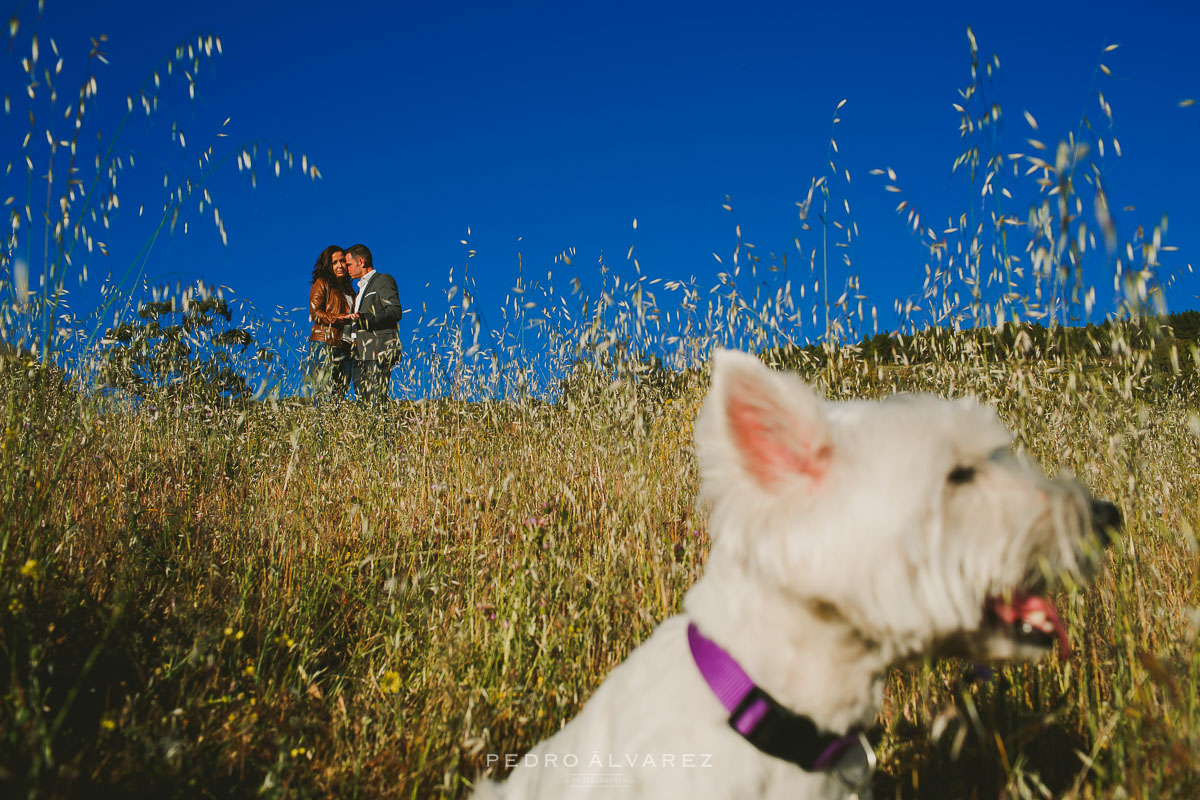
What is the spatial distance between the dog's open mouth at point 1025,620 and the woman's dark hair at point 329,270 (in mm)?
8549

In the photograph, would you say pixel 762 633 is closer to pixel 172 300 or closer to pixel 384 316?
pixel 172 300

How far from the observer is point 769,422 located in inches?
54.5

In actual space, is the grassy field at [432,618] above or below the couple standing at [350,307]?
below

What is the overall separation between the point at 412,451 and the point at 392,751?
2.51m

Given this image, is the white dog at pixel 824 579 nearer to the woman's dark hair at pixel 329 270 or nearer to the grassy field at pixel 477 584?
the grassy field at pixel 477 584

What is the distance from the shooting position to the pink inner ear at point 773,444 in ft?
4.54

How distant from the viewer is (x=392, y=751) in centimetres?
200

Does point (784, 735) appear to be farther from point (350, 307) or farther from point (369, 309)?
point (350, 307)

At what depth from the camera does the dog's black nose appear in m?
1.41

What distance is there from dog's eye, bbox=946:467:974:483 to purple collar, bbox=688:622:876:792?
1.95 ft

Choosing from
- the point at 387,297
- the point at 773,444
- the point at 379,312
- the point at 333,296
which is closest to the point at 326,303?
the point at 333,296

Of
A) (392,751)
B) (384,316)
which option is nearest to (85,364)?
(392,751)

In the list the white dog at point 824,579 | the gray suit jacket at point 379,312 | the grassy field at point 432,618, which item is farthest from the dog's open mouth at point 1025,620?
the gray suit jacket at point 379,312

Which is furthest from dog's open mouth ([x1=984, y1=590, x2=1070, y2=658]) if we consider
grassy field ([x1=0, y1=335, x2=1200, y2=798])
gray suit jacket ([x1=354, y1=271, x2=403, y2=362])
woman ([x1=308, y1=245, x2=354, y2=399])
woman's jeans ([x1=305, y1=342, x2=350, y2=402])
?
woman ([x1=308, y1=245, x2=354, y2=399])
